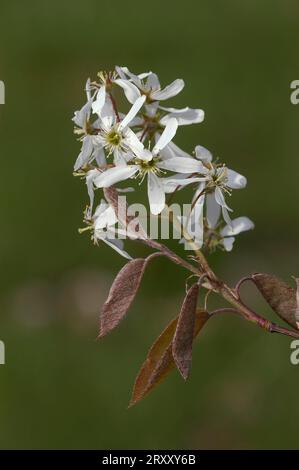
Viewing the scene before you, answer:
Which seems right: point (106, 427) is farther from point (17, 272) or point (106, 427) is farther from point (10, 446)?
point (17, 272)

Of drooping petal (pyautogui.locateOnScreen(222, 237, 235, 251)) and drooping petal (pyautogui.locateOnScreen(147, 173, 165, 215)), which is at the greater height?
drooping petal (pyautogui.locateOnScreen(147, 173, 165, 215))

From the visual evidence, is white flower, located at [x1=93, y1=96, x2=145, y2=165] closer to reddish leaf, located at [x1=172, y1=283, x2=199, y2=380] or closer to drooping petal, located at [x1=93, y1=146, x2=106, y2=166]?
drooping petal, located at [x1=93, y1=146, x2=106, y2=166]

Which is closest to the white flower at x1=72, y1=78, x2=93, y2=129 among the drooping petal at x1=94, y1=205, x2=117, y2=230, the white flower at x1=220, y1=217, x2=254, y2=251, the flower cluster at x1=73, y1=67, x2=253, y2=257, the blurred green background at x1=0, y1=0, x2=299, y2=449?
the flower cluster at x1=73, y1=67, x2=253, y2=257

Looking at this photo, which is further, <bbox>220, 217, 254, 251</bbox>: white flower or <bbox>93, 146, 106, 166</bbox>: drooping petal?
<bbox>220, 217, 254, 251</bbox>: white flower

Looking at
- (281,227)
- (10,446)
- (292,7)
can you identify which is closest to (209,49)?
(292,7)

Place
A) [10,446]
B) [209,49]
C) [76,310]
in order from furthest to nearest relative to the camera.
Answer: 1. [209,49]
2. [76,310]
3. [10,446]

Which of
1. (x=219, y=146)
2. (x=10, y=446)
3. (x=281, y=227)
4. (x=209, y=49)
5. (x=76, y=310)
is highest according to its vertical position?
(x=209, y=49)
